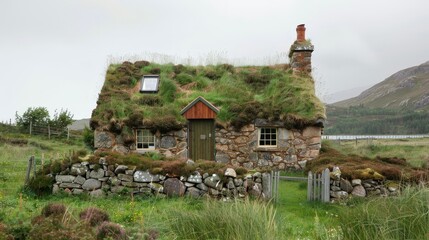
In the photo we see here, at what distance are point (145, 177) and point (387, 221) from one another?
24.3 feet

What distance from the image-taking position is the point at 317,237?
5.31 metres

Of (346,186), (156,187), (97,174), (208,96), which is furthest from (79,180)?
(208,96)

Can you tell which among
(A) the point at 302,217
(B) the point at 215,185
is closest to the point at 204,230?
(A) the point at 302,217

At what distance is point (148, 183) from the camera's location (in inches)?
438

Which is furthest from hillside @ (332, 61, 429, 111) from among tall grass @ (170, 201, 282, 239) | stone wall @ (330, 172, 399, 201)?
tall grass @ (170, 201, 282, 239)

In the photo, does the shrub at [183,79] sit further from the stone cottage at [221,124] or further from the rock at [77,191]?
the rock at [77,191]

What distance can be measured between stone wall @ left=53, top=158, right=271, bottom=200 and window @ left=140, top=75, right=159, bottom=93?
7595 millimetres

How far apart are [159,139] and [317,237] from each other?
12260 millimetres

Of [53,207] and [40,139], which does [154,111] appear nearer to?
[53,207]

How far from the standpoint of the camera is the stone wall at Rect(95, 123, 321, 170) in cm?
1692

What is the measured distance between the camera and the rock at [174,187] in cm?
1094

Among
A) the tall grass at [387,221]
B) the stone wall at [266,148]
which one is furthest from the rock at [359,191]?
the stone wall at [266,148]

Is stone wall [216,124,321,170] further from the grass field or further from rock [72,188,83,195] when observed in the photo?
rock [72,188,83,195]

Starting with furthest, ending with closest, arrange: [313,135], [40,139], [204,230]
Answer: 1. [40,139]
2. [313,135]
3. [204,230]
